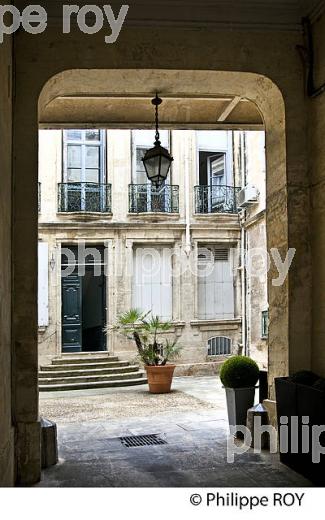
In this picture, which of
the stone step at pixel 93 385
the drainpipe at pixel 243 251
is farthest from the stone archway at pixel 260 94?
the drainpipe at pixel 243 251

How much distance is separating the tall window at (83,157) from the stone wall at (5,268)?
32.8 ft

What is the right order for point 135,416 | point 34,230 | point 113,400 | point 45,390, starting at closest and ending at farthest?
point 34,230 → point 135,416 → point 113,400 → point 45,390

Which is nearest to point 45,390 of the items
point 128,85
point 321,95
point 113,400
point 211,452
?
point 113,400

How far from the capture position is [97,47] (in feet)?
17.4

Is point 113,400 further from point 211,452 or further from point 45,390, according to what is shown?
point 211,452

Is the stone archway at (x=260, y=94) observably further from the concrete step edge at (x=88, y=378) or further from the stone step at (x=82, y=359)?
the stone step at (x=82, y=359)

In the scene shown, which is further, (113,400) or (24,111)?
(113,400)

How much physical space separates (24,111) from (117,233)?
9.63 meters

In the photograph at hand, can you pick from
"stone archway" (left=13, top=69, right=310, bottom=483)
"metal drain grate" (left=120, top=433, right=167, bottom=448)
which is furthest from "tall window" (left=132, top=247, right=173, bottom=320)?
"stone archway" (left=13, top=69, right=310, bottom=483)

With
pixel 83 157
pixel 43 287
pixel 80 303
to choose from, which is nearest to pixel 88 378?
pixel 80 303

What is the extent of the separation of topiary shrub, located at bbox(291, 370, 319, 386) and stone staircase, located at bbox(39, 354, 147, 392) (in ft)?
27.0

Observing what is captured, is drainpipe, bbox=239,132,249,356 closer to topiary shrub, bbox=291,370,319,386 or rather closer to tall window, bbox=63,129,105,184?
tall window, bbox=63,129,105,184

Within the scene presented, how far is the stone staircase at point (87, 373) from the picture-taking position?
12.7 metres

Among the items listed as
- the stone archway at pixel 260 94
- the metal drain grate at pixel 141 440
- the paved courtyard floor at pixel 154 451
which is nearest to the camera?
the paved courtyard floor at pixel 154 451
